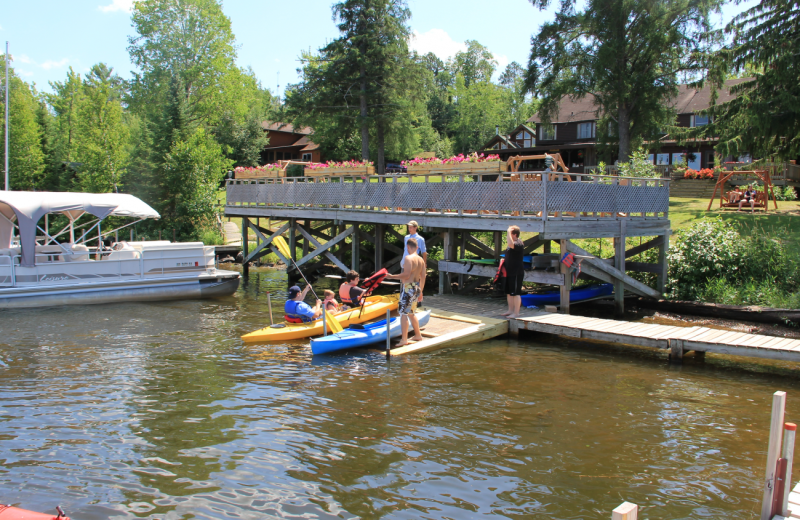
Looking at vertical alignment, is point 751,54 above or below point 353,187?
above

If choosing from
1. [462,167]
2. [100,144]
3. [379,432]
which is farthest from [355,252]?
[100,144]

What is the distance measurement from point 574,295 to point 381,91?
18580mm

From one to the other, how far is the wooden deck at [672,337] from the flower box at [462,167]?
11.7ft

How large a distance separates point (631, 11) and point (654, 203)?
15.9 m

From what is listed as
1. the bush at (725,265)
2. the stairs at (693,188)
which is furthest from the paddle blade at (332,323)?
the stairs at (693,188)

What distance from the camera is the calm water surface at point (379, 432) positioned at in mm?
5672

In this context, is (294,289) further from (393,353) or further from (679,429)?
(679,429)

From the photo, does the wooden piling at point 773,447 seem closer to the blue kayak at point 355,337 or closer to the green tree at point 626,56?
the blue kayak at point 355,337

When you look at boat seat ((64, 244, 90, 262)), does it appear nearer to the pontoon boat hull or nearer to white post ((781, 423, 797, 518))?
the pontoon boat hull

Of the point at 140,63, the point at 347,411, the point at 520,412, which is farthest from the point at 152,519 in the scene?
Result: the point at 140,63

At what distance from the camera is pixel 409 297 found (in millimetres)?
10727

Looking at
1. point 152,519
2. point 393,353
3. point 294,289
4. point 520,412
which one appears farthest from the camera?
point 294,289

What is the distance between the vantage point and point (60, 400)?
8.42m

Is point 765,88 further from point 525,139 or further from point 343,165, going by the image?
point 525,139
